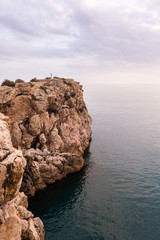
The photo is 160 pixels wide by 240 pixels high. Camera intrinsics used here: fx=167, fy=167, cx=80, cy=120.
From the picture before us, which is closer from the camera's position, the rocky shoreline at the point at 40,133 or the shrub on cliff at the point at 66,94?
the rocky shoreline at the point at 40,133

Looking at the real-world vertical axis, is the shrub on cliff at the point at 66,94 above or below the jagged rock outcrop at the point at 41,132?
above

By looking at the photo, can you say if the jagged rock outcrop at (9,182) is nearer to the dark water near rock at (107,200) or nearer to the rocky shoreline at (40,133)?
the rocky shoreline at (40,133)

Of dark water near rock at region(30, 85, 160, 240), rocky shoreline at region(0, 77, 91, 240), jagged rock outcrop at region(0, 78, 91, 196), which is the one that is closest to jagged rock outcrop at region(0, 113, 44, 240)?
rocky shoreline at region(0, 77, 91, 240)

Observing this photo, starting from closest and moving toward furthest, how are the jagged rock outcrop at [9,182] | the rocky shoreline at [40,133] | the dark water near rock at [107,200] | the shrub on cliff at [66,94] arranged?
the jagged rock outcrop at [9,182] < the dark water near rock at [107,200] < the rocky shoreline at [40,133] < the shrub on cliff at [66,94]

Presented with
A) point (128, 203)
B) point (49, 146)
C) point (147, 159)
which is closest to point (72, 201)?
point (128, 203)

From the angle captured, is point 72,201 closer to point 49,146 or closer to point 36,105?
point 49,146

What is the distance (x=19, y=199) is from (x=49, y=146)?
66.9 feet

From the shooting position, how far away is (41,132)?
50.4 m

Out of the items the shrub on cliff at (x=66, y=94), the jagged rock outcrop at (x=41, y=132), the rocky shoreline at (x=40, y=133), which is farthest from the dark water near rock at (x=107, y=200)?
the shrub on cliff at (x=66, y=94)

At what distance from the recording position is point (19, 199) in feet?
104

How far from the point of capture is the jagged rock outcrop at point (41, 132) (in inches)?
1701

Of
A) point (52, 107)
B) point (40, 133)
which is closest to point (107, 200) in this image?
point (40, 133)

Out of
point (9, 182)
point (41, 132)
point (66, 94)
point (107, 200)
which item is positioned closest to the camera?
point (9, 182)

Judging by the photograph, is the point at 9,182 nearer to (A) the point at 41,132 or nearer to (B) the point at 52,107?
(A) the point at 41,132
